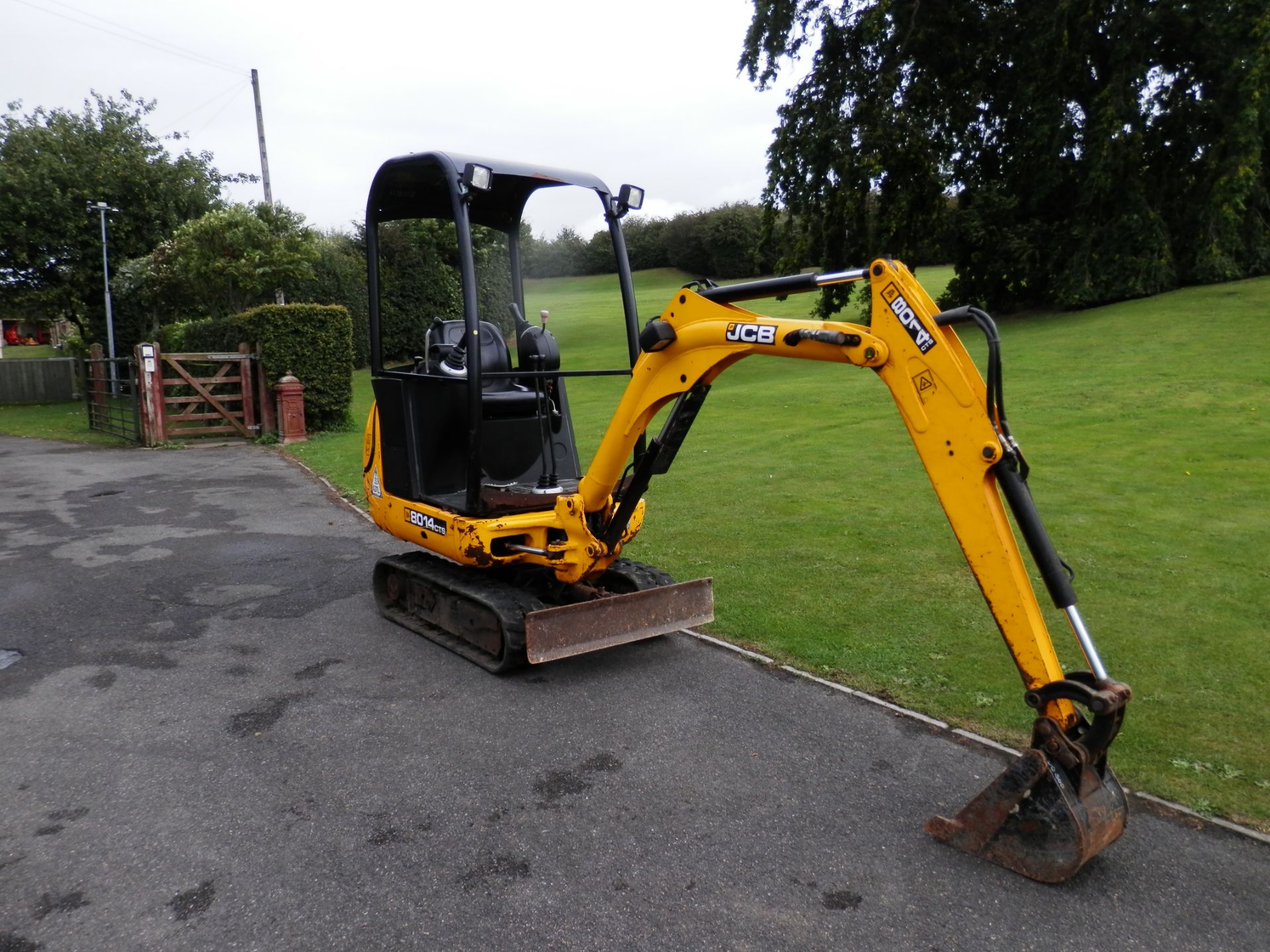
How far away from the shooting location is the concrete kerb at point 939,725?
3.80 metres

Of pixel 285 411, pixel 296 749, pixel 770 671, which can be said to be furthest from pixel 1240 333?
pixel 296 749

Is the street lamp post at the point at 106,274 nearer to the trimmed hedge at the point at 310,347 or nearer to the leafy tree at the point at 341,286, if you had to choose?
the leafy tree at the point at 341,286

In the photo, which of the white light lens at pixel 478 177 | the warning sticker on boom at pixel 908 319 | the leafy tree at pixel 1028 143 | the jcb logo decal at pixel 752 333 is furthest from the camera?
the leafy tree at pixel 1028 143

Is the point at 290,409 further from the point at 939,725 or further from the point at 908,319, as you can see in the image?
the point at 908,319

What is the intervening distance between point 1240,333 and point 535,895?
18073 mm

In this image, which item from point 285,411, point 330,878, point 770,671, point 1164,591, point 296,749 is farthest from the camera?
point 285,411

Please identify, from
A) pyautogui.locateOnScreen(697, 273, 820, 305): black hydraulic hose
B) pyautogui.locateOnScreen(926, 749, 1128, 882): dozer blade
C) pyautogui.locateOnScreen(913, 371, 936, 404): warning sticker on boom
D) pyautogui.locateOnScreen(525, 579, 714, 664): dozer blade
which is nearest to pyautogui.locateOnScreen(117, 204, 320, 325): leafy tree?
pyautogui.locateOnScreen(525, 579, 714, 664): dozer blade

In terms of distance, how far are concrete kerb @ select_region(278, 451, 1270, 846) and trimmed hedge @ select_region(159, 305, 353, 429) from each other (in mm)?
13023

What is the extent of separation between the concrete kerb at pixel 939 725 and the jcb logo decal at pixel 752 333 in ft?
6.80

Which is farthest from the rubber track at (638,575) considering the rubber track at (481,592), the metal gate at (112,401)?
the metal gate at (112,401)

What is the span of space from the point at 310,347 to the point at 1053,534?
44.2 feet

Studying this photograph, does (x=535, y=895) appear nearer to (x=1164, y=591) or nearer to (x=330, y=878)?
(x=330, y=878)

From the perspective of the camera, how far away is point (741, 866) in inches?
141

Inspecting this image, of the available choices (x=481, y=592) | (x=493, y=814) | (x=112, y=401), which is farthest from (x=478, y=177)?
(x=112, y=401)
